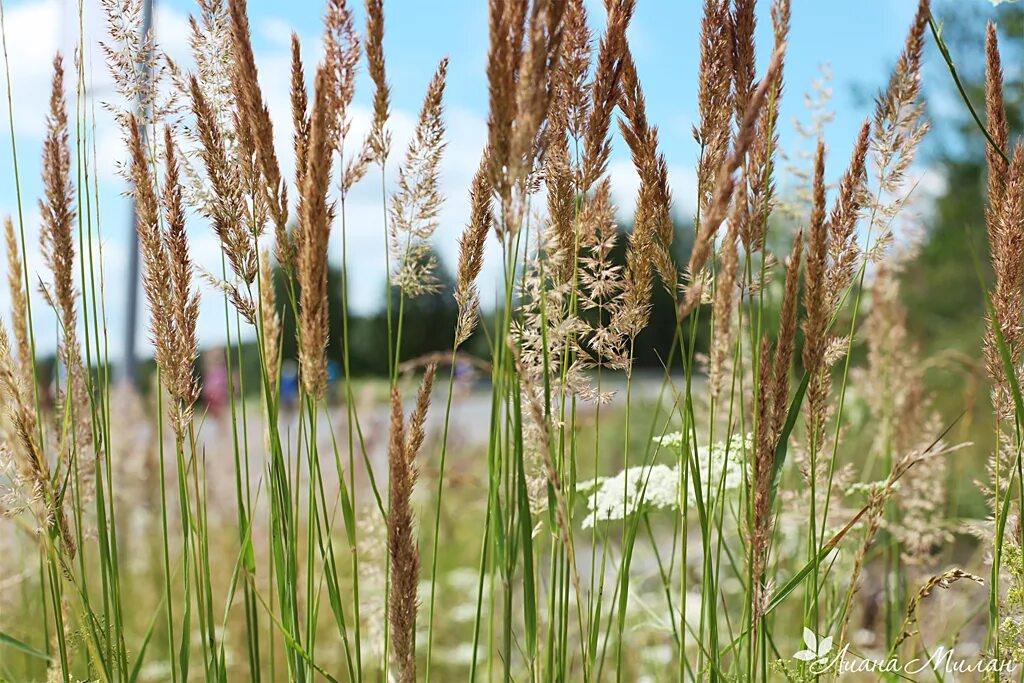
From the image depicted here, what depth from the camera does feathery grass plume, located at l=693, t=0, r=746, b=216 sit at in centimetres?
143

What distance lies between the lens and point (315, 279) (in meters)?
1.12

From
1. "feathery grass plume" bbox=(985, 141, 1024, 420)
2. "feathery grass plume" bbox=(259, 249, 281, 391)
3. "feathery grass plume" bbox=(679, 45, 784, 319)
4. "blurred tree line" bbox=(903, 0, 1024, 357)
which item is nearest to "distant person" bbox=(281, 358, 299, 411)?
"feathery grass plume" bbox=(259, 249, 281, 391)

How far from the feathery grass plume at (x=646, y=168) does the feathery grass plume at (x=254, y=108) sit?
0.49 meters

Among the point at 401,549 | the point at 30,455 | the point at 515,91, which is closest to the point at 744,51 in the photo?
the point at 515,91

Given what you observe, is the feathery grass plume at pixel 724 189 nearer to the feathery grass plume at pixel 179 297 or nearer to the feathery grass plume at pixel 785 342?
the feathery grass plume at pixel 785 342

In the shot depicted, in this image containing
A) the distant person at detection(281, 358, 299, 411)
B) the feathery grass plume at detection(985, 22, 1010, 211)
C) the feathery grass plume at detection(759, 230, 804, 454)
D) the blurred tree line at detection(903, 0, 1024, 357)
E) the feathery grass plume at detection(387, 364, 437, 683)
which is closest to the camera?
the feathery grass plume at detection(387, 364, 437, 683)

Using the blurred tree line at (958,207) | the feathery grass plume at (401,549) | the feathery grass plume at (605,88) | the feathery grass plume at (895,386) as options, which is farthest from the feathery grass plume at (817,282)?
the blurred tree line at (958,207)

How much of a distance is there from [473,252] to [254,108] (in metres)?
0.35

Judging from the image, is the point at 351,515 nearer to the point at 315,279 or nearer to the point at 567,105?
the point at 315,279

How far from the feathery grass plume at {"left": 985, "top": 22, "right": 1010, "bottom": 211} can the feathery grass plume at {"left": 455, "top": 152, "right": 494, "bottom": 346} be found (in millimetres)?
739

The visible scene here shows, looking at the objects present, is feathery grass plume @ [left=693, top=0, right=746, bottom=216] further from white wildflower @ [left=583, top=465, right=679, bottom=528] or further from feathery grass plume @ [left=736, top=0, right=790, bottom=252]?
white wildflower @ [left=583, top=465, right=679, bottom=528]

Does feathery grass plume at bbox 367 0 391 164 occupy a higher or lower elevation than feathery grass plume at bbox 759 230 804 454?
higher

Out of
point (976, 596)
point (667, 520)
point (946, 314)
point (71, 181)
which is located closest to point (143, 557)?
point (667, 520)

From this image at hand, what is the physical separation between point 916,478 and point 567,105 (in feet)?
5.02
